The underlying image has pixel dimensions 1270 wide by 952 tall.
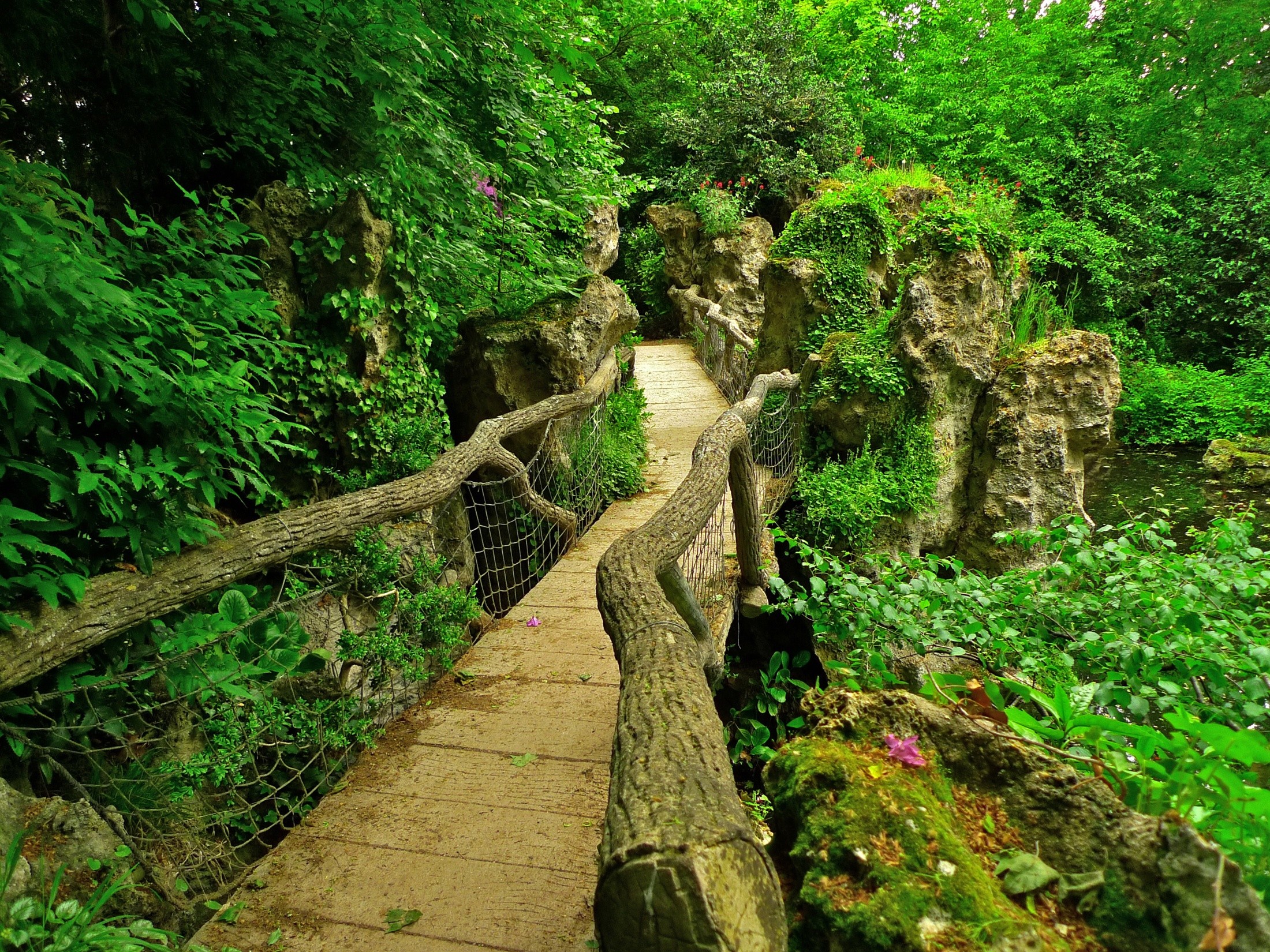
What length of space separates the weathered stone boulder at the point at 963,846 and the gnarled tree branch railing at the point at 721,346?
300 inches

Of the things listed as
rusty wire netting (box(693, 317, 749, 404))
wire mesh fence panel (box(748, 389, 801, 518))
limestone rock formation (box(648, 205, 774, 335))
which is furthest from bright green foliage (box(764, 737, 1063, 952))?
limestone rock formation (box(648, 205, 774, 335))

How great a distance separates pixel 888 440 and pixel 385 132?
4.99 meters

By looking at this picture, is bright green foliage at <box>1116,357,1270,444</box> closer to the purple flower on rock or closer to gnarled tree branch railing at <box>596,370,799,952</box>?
the purple flower on rock

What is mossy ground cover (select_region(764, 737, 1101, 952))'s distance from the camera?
0.95 meters

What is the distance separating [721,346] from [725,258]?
10.4 feet

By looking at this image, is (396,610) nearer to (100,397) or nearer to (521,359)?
(100,397)

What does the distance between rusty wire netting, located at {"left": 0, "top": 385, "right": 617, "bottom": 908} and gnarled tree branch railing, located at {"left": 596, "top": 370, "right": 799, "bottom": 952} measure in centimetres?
137

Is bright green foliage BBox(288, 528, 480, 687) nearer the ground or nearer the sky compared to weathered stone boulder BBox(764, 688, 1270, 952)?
nearer the ground

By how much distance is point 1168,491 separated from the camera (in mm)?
9320

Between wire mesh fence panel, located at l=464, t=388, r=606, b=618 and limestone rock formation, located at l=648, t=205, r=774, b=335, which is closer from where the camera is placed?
wire mesh fence panel, located at l=464, t=388, r=606, b=618

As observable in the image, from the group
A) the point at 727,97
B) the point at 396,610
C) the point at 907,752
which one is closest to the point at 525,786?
the point at 396,610

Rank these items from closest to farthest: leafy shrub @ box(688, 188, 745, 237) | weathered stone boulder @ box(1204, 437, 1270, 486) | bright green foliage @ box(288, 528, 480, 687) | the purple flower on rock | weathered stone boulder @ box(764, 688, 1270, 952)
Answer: weathered stone boulder @ box(764, 688, 1270, 952) < bright green foliage @ box(288, 528, 480, 687) < the purple flower on rock < weathered stone boulder @ box(1204, 437, 1270, 486) < leafy shrub @ box(688, 188, 745, 237)

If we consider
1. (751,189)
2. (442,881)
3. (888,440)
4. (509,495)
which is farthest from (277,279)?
(751,189)

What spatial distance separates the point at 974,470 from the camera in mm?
6434
